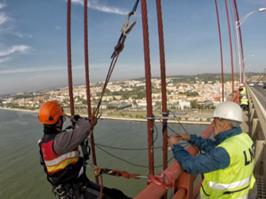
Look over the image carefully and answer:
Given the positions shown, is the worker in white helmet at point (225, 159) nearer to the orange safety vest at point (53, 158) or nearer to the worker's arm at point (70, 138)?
the worker's arm at point (70, 138)

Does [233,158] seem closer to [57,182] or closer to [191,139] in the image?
[191,139]

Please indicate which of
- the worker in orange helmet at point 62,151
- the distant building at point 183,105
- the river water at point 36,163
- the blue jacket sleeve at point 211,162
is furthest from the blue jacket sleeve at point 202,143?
the distant building at point 183,105

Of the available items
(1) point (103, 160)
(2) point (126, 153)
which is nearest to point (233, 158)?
(1) point (103, 160)

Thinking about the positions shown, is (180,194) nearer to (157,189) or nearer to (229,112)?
(157,189)

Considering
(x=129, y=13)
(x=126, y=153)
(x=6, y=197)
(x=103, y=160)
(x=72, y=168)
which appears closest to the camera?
(x=72, y=168)

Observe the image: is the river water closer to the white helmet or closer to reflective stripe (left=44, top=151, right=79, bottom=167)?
reflective stripe (left=44, top=151, right=79, bottom=167)

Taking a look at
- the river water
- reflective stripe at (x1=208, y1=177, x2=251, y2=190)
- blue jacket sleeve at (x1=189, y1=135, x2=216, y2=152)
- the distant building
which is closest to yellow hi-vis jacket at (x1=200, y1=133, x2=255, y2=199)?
reflective stripe at (x1=208, y1=177, x2=251, y2=190)
